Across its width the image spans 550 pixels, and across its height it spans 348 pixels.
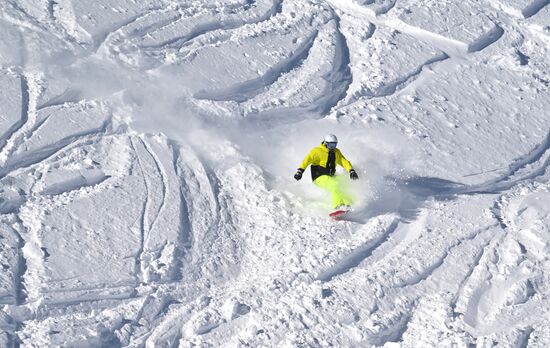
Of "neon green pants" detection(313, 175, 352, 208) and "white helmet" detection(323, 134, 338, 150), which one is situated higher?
"white helmet" detection(323, 134, 338, 150)

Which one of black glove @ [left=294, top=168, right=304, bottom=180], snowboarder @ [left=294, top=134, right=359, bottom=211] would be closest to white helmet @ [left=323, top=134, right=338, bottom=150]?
snowboarder @ [left=294, top=134, right=359, bottom=211]

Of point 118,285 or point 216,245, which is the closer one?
point 118,285

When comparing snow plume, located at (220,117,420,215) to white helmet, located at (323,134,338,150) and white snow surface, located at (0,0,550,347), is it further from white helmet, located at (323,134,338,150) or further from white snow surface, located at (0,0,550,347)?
white helmet, located at (323,134,338,150)

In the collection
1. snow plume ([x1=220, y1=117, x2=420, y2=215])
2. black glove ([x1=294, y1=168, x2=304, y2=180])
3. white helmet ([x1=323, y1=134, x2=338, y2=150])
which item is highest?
white helmet ([x1=323, y1=134, x2=338, y2=150])

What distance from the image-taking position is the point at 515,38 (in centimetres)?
1452

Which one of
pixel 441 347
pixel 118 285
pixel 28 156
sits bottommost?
pixel 441 347

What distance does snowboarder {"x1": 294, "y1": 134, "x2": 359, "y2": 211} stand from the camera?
1068cm

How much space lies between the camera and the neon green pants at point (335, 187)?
1037cm

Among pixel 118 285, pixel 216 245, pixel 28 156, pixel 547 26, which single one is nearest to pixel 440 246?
pixel 216 245

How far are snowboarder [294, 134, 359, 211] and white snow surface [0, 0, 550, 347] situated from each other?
242 millimetres

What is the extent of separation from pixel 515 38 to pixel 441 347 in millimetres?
7572

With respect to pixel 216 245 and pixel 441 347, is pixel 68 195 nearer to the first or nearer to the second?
pixel 216 245

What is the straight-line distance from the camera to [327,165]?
1091cm

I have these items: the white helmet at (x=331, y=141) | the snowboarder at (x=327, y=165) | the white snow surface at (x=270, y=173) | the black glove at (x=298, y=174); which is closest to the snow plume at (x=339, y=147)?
the white snow surface at (x=270, y=173)
